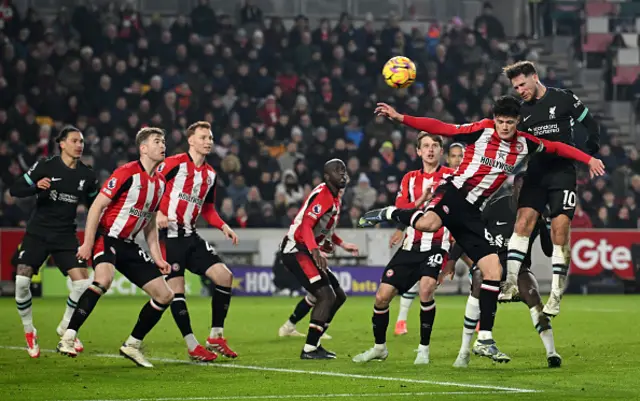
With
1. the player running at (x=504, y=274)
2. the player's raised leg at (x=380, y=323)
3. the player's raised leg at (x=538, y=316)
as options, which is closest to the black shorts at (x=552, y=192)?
the player running at (x=504, y=274)

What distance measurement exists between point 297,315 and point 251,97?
13.6 metres

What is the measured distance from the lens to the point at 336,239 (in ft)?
44.8

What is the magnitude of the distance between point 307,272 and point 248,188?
12.9 metres

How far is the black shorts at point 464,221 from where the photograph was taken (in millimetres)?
10578

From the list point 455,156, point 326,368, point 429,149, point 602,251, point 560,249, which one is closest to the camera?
point 326,368

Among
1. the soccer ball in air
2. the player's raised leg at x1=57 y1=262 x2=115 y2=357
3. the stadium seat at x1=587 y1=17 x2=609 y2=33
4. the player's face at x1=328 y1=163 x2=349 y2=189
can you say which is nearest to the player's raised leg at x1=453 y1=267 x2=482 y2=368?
the player's face at x1=328 y1=163 x2=349 y2=189

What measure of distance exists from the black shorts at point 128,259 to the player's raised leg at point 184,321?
57 cm

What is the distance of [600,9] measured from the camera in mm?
32781

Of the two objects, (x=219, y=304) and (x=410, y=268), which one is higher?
(x=410, y=268)

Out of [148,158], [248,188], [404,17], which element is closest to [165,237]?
[148,158]

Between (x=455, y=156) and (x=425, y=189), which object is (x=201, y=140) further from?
(x=455, y=156)

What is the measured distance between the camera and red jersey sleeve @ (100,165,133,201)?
11109mm

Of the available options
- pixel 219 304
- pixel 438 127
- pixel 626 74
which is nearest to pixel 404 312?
pixel 219 304

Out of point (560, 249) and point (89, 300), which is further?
point (560, 249)
